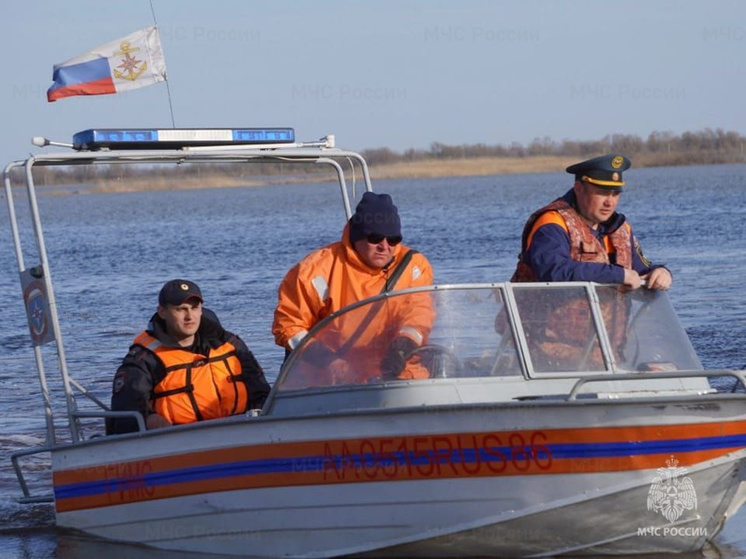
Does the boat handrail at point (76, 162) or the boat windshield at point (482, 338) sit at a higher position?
the boat handrail at point (76, 162)

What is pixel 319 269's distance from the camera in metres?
6.63

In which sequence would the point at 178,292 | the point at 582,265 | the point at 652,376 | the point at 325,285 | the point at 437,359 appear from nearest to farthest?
the point at 652,376 < the point at 437,359 < the point at 582,265 < the point at 325,285 < the point at 178,292

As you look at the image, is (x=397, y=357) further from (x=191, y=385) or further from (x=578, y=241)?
(x=191, y=385)

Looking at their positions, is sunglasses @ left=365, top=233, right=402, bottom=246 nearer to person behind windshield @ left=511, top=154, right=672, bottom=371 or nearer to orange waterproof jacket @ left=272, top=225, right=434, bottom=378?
orange waterproof jacket @ left=272, top=225, right=434, bottom=378

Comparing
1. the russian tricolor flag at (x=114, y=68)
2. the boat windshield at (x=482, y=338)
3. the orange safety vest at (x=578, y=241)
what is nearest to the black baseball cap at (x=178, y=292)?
the boat windshield at (x=482, y=338)

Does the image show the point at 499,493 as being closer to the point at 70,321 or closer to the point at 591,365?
the point at 591,365

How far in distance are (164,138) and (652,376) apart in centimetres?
306

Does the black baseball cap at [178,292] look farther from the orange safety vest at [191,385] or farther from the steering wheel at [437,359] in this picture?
the steering wheel at [437,359]

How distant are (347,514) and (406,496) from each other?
1.04ft

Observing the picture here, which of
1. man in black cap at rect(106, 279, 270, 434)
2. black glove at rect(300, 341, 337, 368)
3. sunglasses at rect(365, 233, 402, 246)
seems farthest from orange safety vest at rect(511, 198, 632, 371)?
man in black cap at rect(106, 279, 270, 434)

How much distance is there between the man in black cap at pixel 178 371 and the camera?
6969mm

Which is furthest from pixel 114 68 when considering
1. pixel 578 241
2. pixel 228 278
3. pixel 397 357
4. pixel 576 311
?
pixel 228 278

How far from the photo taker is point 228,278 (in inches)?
902

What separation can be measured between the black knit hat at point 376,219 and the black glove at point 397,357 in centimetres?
59
